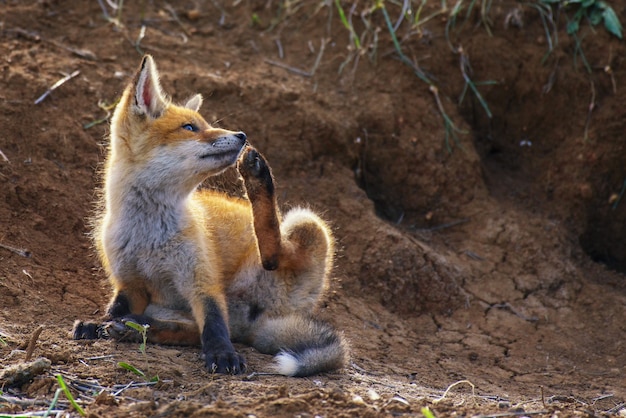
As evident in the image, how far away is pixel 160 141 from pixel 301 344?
1.73 m

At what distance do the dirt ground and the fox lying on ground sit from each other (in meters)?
0.41

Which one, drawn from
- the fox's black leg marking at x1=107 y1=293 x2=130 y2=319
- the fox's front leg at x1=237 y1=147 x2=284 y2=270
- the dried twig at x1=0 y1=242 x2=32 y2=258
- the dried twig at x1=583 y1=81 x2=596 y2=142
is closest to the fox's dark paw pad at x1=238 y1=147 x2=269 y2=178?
the fox's front leg at x1=237 y1=147 x2=284 y2=270

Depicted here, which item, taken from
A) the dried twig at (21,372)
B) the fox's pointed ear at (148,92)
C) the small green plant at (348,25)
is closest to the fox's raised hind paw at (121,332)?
the dried twig at (21,372)

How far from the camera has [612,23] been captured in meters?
8.30

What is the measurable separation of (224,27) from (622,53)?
4.29m

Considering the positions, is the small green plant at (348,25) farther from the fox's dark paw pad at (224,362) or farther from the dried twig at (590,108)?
the fox's dark paw pad at (224,362)

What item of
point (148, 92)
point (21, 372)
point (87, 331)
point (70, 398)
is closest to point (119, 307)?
point (87, 331)

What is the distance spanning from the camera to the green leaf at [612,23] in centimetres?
829

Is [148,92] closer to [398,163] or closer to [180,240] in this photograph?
[180,240]

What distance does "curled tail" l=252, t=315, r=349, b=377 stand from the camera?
4.98 metres

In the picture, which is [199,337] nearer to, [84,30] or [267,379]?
[267,379]

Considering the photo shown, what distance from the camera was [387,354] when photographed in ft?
20.5

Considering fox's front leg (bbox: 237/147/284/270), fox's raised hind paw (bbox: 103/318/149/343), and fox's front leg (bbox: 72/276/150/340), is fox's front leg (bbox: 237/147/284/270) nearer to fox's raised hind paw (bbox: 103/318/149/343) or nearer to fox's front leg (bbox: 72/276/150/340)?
fox's front leg (bbox: 72/276/150/340)

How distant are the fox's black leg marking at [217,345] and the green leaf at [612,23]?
547cm
